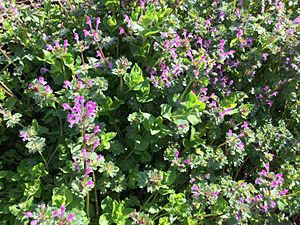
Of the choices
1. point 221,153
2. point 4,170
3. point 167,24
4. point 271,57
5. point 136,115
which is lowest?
point 4,170

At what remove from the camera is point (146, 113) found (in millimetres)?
2184

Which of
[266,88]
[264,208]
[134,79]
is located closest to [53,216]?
[134,79]

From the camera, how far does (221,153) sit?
2383 millimetres

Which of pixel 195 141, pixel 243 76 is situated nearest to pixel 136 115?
pixel 195 141

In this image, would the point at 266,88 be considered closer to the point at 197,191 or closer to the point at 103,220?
the point at 197,191

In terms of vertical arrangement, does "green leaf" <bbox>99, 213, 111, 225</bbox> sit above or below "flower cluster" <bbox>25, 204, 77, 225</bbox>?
below

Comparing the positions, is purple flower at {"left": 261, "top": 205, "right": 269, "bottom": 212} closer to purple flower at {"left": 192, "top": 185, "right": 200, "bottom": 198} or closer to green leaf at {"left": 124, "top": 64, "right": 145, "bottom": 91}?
purple flower at {"left": 192, "top": 185, "right": 200, "bottom": 198}

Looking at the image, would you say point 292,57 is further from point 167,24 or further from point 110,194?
point 110,194

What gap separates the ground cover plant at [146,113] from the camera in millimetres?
2141

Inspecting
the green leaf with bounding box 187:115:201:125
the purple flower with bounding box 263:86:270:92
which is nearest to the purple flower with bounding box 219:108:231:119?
the green leaf with bounding box 187:115:201:125

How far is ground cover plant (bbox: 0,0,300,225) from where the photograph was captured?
2.14 m

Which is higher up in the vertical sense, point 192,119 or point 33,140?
point 192,119

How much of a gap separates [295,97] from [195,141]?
0.86m

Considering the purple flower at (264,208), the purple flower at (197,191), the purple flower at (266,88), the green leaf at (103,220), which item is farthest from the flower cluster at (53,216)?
the purple flower at (266,88)
